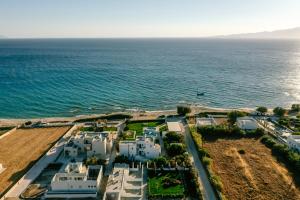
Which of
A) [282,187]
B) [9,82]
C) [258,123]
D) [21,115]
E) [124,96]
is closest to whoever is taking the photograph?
[282,187]

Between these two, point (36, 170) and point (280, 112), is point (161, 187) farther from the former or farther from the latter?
point (280, 112)

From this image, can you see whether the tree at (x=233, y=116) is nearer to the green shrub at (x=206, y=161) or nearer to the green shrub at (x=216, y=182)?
the green shrub at (x=206, y=161)

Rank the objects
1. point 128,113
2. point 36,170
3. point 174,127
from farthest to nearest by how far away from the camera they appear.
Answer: point 128,113 < point 174,127 < point 36,170

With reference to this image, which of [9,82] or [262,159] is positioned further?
[9,82]

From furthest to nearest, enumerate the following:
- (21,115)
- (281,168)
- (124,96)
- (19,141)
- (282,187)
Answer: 1. (124,96)
2. (21,115)
3. (19,141)
4. (281,168)
5. (282,187)

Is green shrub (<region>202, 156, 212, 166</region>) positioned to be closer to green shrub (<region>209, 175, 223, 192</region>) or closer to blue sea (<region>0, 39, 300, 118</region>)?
green shrub (<region>209, 175, 223, 192</region>)

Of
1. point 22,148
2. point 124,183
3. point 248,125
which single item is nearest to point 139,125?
point 248,125

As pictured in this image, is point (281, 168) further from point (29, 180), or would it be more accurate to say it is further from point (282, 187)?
point (29, 180)

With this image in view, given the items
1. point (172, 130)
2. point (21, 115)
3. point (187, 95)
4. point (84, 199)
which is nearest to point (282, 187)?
point (172, 130)

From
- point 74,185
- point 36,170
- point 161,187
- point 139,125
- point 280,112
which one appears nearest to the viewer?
point 74,185
